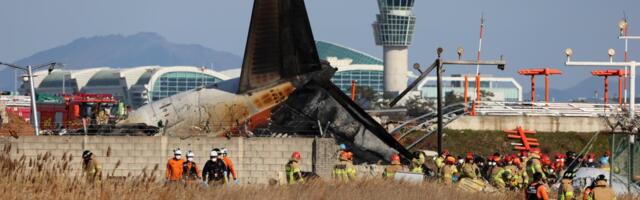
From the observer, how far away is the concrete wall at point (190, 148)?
1748 inches

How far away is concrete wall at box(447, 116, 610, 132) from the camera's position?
72000 millimetres

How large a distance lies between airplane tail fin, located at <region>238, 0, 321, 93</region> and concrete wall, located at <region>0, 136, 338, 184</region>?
289 inches

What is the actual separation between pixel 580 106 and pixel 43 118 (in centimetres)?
3071

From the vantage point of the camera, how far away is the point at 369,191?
33.5 metres

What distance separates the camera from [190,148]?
45.2 m

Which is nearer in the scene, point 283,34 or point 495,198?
point 495,198

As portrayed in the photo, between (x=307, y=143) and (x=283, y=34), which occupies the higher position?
(x=283, y=34)

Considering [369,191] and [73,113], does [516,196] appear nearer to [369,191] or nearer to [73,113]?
[369,191]

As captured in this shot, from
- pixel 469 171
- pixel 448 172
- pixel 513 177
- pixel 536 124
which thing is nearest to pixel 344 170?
pixel 448 172

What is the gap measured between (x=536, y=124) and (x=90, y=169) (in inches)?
1686

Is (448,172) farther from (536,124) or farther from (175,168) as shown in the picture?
(536,124)

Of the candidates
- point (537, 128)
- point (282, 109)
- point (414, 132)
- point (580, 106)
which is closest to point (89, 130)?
point (282, 109)

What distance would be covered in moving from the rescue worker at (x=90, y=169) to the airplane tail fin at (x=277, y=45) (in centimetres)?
1852

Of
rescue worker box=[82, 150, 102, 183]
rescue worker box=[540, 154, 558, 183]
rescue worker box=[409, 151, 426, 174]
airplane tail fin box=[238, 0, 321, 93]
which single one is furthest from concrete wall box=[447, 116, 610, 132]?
rescue worker box=[82, 150, 102, 183]
